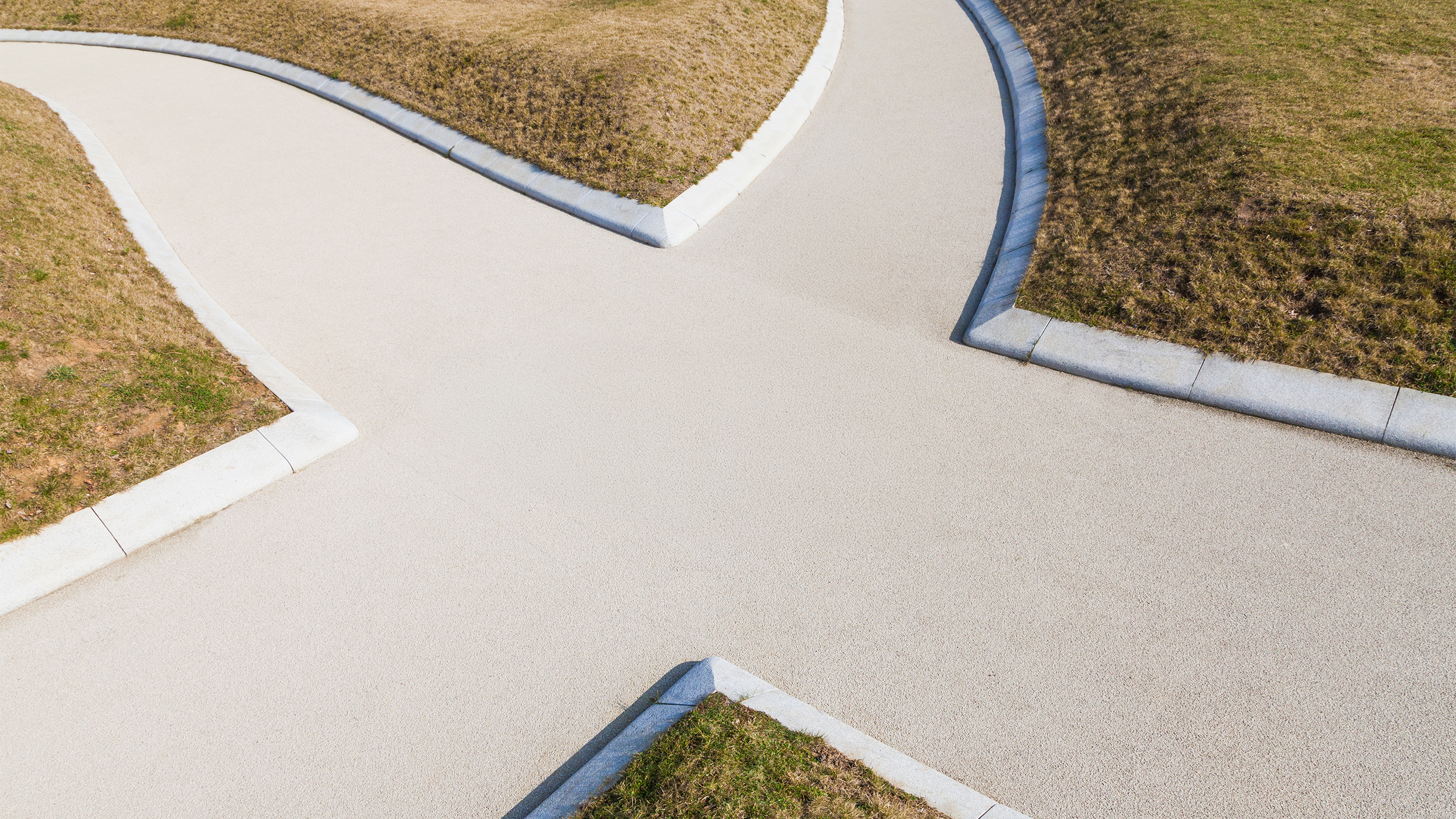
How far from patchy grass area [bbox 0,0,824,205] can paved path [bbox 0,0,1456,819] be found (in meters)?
2.58

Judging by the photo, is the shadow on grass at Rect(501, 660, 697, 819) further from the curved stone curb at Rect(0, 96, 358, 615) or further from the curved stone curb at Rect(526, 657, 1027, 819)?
the curved stone curb at Rect(0, 96, 358, 615)

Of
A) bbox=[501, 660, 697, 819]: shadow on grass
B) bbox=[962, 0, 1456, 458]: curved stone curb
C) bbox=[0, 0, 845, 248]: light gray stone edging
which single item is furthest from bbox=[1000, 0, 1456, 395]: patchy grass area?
bbox=[501, 660, 697, 819]: shadow on grass

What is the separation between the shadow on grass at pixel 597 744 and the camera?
13.8ft

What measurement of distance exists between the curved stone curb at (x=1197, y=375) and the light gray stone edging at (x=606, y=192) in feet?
11.7

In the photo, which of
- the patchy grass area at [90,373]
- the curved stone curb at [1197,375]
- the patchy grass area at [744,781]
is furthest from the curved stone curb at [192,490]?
the curved stone curb at [1197,375]

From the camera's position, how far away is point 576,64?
35.9ft

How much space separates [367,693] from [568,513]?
6.06ft

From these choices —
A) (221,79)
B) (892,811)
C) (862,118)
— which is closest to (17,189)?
(221,79)

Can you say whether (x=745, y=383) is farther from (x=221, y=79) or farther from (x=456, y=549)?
(x=221, y=79)

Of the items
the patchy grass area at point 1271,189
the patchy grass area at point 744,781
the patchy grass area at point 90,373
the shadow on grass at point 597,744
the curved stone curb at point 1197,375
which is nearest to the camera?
the patchy grass area at point 744,781

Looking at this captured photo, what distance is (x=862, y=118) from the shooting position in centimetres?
1083

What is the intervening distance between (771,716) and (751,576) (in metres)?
1.13

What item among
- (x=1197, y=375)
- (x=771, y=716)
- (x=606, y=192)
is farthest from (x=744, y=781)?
(x=606, y=192)

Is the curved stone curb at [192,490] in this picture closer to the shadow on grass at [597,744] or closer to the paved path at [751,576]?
the paved path at [751,576]
